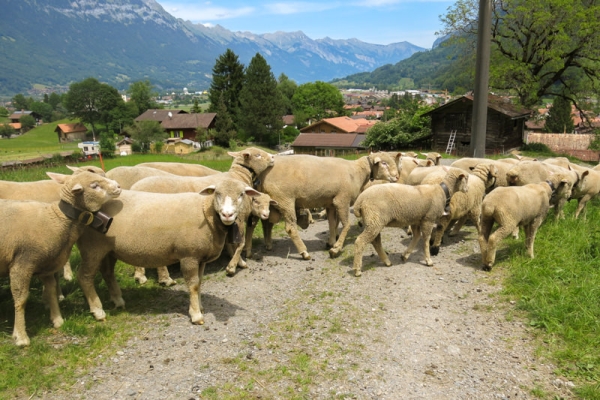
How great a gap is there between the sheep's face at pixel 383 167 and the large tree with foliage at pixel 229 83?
79361 mm

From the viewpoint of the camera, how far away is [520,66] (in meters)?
38.9

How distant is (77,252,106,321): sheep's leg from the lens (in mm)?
7402

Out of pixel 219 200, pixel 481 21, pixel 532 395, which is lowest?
pixel 532 395

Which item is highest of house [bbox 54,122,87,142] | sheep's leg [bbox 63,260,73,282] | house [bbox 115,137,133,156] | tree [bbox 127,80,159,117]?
tree [bbox 127,80,159,117]

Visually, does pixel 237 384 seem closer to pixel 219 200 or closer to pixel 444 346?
pixel 219 200

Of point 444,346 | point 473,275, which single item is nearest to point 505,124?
point 473,275

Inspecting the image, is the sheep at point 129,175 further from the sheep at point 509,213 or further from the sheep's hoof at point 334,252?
the sheep at point 509,213

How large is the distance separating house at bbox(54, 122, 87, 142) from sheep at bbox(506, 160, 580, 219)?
469 ft

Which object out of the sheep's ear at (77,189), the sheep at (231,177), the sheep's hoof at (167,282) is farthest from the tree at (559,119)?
the sheep's ear at (77,189)

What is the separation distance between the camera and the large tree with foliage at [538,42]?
37.0 meters

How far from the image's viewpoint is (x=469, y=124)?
36688 mm

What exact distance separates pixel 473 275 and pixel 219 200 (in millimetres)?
6361

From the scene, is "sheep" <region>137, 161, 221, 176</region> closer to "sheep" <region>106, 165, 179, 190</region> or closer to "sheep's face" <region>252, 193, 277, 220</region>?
"sheep" <region>106, 165, 179, 190</region>

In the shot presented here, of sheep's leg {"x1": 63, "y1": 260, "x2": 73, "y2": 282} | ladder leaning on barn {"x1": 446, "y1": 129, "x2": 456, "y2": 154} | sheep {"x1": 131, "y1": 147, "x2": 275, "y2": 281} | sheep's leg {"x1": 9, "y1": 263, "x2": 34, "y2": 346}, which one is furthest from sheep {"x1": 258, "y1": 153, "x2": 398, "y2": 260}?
ladder leaning on barn {"x1": 446, "y1": 129, "x2": 456, "y2": 154}
